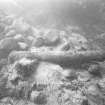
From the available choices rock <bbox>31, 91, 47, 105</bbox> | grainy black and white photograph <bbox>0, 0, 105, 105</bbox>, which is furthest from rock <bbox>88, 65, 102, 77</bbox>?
rock <bbox>31, 91, 47, 105</bbox>

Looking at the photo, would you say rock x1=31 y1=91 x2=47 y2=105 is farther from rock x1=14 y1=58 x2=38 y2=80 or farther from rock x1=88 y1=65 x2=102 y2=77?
rock x1=88 y1=65 x2=102 y2=77

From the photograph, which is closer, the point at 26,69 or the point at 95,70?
the point at 26,69

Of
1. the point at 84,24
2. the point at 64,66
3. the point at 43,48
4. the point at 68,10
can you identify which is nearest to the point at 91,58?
the point at 64,66

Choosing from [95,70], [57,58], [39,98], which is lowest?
[39,98]

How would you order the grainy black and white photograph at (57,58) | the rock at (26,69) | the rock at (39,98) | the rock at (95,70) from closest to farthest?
the rock at (39,98) < the grainy black and white photograph at (57,58) < the rock at (26,69) < the rock at (95,70)

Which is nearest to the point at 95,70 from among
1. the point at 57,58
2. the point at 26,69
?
the point at 57,58

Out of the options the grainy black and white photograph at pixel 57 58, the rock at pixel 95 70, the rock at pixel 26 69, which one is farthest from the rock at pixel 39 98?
the rock at pixel 95 70

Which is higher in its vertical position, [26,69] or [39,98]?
[26,69]

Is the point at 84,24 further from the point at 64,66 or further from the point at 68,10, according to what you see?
the point at 64,66

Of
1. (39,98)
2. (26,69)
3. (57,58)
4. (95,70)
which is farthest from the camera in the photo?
(57,58)

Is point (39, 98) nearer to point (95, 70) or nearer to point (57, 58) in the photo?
point (57, 58)

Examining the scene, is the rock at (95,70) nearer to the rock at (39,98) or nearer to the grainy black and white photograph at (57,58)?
the grainy black and white photograph at (57,58)
